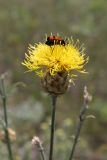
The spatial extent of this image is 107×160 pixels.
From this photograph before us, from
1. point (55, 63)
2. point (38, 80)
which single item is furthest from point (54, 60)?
point (38, 80)

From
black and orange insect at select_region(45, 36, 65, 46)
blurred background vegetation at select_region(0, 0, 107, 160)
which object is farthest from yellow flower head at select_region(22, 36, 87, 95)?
blurred background vegetation at select_region(0, 0, 107, 160)

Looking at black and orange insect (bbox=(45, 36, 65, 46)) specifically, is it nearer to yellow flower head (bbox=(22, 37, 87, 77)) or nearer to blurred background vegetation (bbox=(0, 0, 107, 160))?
yellow flower head (bbox=(22, 37, 87, 77))

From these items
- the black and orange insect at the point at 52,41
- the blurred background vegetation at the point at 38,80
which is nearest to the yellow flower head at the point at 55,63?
the black and orange insect at the point at 52,41

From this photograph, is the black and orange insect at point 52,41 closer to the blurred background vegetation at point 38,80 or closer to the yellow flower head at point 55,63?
the yellow flower head at point 55,63

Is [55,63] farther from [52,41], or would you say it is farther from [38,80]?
[38,80]

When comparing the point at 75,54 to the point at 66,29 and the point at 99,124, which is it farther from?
the point at 66,29

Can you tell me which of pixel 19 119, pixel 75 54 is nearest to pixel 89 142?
pixel 19 119
